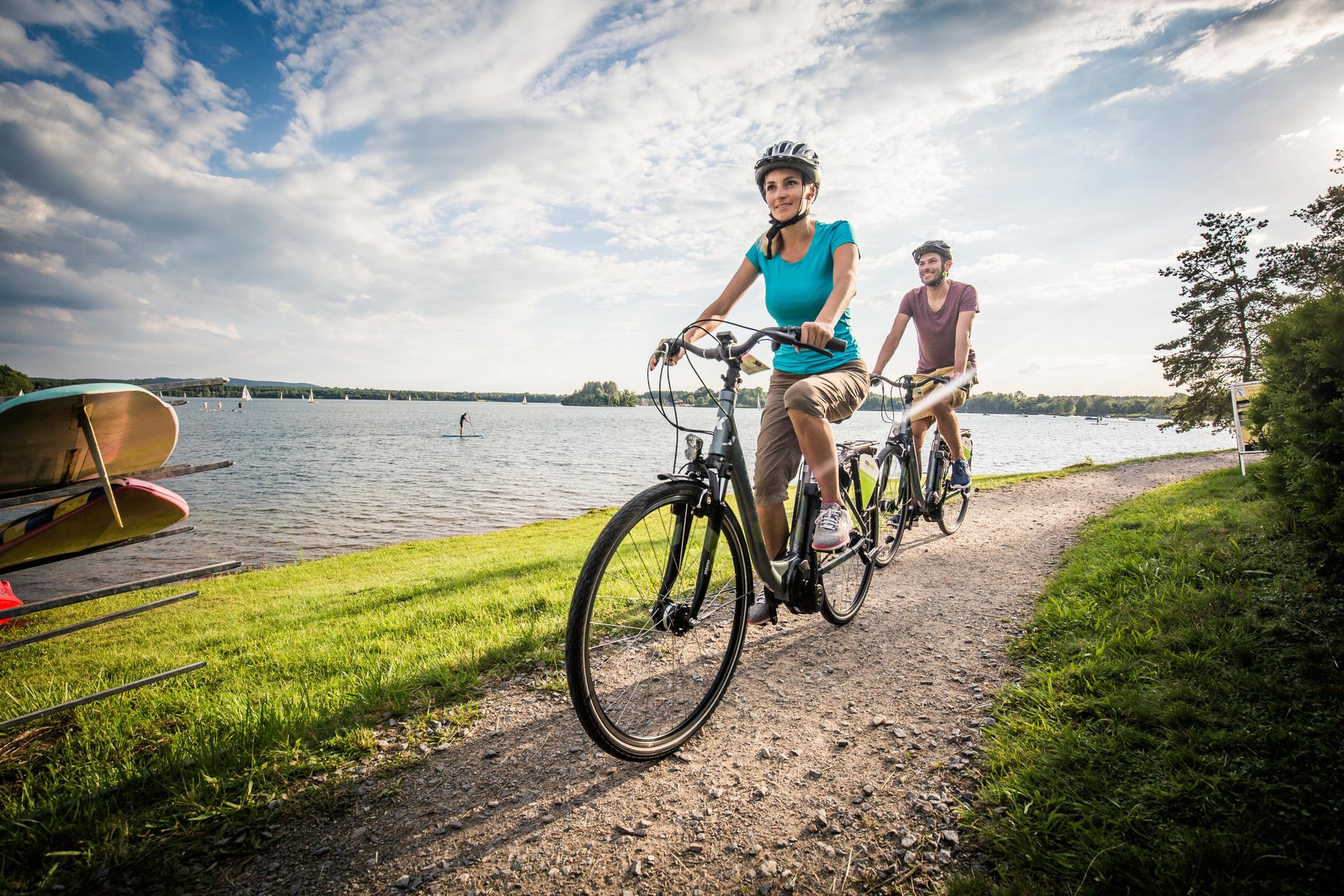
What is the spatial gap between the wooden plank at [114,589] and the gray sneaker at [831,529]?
4.12 metres

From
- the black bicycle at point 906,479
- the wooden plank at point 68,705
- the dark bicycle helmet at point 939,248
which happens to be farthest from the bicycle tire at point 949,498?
the wooden plank at point 68,705

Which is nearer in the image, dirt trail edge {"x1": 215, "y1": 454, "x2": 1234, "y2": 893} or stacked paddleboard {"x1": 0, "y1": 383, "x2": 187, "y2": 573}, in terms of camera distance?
dirt trail edge {"x1": 215, "y1": 454, "x2": 1234, "y2": 893}

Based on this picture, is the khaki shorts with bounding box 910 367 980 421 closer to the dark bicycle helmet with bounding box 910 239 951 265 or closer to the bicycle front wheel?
the dark bicycle helmet with bounding box 910 239 951 265

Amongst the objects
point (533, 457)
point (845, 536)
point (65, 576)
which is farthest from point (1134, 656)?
point (533, 457)

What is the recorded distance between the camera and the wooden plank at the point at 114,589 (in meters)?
3.53

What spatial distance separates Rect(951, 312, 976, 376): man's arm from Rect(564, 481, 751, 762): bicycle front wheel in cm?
425

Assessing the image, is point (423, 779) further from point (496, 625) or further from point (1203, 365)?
point (1203, 365)

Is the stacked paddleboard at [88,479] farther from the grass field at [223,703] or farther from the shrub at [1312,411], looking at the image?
the shrub at [1312,411]

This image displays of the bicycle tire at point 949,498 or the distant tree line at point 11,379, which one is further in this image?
the distant tree line at point 11,379

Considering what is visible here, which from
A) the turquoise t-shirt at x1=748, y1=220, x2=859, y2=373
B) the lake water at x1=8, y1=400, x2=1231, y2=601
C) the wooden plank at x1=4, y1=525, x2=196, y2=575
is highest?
the turquoise t-shirt at x1=748, y1=220, x2=859, y2=373

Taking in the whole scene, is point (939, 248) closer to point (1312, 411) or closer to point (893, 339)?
point (893, 339)

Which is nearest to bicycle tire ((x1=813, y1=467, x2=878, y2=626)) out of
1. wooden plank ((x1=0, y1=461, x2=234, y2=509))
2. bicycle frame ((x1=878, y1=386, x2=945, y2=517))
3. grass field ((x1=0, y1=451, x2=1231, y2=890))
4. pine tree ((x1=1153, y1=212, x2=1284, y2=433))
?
bicycle frame ((x1=878, y1=386, x2=945, y2=517))

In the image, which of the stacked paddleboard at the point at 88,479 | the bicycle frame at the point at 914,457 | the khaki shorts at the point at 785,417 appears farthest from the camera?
the bicycle frame at the point at 914,457

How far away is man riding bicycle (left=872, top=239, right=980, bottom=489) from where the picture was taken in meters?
6.09
